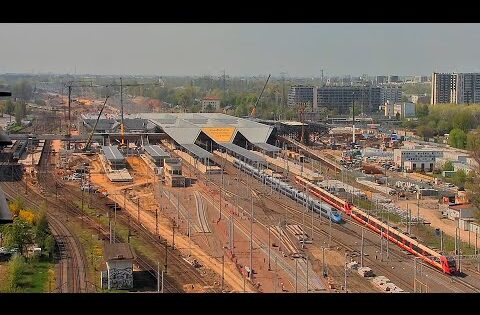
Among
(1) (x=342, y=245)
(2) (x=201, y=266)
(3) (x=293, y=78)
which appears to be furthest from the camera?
(3) (x=293, y=78)

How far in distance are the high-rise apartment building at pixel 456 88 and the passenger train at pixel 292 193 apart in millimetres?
10863

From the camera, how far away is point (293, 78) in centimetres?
2330

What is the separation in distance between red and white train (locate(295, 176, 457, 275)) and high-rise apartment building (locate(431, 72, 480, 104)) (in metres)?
12.0

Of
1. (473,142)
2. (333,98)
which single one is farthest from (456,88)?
(473,142)

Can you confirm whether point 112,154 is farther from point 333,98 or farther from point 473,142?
point 333,98

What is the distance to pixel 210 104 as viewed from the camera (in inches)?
699

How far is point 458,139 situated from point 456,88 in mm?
7482

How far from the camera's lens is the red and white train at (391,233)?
4.80m

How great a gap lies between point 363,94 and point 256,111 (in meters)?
3.55

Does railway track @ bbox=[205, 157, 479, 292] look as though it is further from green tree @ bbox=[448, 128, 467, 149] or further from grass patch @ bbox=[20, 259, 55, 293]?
green tree @ bbox=[448, 128, 467, 149]

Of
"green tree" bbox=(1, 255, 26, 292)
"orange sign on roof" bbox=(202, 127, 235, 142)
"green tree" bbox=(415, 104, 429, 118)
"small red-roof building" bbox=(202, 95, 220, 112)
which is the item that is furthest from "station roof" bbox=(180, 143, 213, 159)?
"green tree" bbox=(415, 104, 429, 118)

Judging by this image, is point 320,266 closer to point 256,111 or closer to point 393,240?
point 393,240
